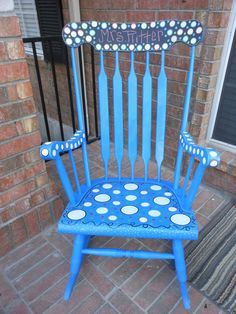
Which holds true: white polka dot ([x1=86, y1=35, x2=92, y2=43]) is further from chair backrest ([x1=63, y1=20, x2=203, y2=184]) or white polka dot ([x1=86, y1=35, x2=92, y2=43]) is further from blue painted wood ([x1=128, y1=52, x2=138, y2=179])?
blue painted wood ([x1=128, y1=52, x2=138, y2=179])

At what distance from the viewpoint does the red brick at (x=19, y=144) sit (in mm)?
1295

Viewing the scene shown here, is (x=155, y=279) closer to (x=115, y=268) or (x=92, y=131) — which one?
(x=115, y=268)

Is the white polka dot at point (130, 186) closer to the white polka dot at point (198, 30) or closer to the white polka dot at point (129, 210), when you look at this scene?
the white polka dot at point (129, 210)

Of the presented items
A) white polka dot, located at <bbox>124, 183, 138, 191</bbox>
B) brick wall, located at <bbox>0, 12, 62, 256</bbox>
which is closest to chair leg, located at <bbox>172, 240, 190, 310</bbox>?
white polka dot, located at <bbox>124, 183, 138, 191</bbox>

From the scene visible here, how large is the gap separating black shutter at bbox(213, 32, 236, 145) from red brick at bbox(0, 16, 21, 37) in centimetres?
127

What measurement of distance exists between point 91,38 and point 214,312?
1.45m

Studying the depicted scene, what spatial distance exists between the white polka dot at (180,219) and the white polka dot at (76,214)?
403 mm

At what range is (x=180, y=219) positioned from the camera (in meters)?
1.11

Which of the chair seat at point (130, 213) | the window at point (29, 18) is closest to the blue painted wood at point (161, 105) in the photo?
the chair seat at point (130, 213)

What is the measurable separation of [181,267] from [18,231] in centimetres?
97

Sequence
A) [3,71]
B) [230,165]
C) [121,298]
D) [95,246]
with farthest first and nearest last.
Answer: [230,165] < [95,246] < [121,298] < [3,71]

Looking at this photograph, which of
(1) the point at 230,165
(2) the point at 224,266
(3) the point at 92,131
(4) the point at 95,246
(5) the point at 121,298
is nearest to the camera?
(5) the point at 121,298

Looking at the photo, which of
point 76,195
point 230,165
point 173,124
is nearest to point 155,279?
point 76,195

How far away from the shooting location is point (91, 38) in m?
1.21
